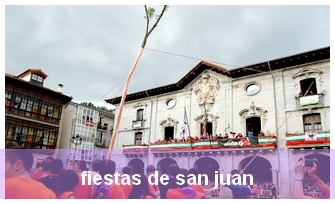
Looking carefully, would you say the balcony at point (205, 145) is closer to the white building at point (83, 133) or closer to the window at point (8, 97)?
the white building at point (83, 133)

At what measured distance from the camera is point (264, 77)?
2016 centimetres

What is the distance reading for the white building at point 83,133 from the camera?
30.5 metres

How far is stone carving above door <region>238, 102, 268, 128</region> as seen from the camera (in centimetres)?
1939

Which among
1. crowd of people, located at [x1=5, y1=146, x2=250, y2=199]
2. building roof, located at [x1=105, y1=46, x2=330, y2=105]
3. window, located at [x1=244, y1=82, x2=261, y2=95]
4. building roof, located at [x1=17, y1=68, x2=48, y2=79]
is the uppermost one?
building roof, located at [x1=17, y1=68, x2=48, y2=79]

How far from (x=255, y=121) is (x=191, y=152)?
17.8ft

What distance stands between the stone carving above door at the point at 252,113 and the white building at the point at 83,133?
17.0 meters

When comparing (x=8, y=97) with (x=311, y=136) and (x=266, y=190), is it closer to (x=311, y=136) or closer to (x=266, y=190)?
(x=266, y=190)

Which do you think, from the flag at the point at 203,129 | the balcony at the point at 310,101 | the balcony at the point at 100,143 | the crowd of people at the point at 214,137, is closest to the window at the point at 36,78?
the balcony at the point at 100,143

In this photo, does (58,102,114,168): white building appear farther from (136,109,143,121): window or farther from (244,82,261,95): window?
(244,82,261,95): window

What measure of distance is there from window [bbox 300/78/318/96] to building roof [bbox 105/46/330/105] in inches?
50.3

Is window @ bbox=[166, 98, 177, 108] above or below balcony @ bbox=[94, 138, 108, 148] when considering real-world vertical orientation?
above

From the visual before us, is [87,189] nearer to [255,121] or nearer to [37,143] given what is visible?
[255,121]
